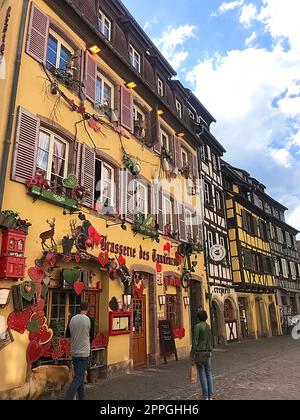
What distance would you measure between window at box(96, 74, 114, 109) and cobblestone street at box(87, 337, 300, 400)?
747cm

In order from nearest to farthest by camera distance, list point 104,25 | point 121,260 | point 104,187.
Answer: point 121,260 < point 104,187 < point 104,25

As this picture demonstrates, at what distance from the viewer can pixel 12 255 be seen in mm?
6645

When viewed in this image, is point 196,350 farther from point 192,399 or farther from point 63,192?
point 63,192

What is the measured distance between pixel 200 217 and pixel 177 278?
4.49m

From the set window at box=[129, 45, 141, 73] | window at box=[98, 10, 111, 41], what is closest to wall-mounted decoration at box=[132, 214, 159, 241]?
window at box=[129, 45, 141, 73]

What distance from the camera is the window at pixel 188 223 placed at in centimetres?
1526

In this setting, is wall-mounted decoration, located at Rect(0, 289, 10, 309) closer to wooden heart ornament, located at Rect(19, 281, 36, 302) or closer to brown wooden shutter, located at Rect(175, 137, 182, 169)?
wooden heart ornament, located at Rect(19, 281, 36, 302)

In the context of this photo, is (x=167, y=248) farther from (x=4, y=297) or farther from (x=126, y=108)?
(x=4, y=297)

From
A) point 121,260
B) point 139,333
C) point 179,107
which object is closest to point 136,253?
point 121,260

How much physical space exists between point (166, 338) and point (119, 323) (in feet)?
8.97

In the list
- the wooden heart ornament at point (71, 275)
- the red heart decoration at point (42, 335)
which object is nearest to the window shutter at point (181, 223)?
the wooden heart ornament at point (71, 275)

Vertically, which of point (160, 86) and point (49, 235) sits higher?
point (160, 86)

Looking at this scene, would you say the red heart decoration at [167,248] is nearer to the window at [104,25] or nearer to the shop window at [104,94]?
the shop window at [104,94]

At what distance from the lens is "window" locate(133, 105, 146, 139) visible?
41.1ft
